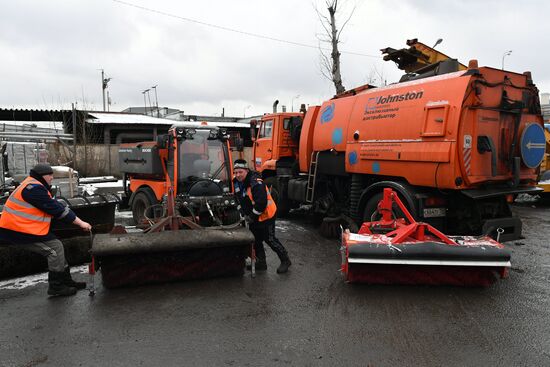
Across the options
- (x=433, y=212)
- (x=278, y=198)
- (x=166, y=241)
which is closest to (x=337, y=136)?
(x=433, y=212)

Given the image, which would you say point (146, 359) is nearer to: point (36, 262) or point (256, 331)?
point (256, 331)

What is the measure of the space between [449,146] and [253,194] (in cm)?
278

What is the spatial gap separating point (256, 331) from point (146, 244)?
1689mm

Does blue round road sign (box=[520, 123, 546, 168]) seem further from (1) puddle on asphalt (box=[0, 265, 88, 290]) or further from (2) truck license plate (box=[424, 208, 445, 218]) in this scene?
(1) puddle on asphalt (box=[0, 265, 88, 290])

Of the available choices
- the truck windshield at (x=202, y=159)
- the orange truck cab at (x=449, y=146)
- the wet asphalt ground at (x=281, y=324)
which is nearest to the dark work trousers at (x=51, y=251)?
the wet asphalt ground at (x=281, y=324)

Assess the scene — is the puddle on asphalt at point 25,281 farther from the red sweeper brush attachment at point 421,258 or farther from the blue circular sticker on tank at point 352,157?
the blue circular sticker on tank at point 352,157

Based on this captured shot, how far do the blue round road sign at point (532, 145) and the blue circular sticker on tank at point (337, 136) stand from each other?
2.96m

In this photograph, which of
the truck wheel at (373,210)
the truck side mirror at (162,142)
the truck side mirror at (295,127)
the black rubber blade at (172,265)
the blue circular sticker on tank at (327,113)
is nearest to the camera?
the black rubber blade at (172,265)

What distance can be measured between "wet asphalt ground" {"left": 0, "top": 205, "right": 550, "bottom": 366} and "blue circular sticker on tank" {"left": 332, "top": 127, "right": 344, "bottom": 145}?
3028 mm

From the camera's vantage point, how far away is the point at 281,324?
4.05 m

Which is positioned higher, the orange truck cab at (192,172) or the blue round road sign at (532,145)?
the blue round road sign at (532,145)

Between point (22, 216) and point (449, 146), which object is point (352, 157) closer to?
point (449, 146)

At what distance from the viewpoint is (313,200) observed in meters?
8.58

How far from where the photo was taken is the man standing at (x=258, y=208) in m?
5.47
